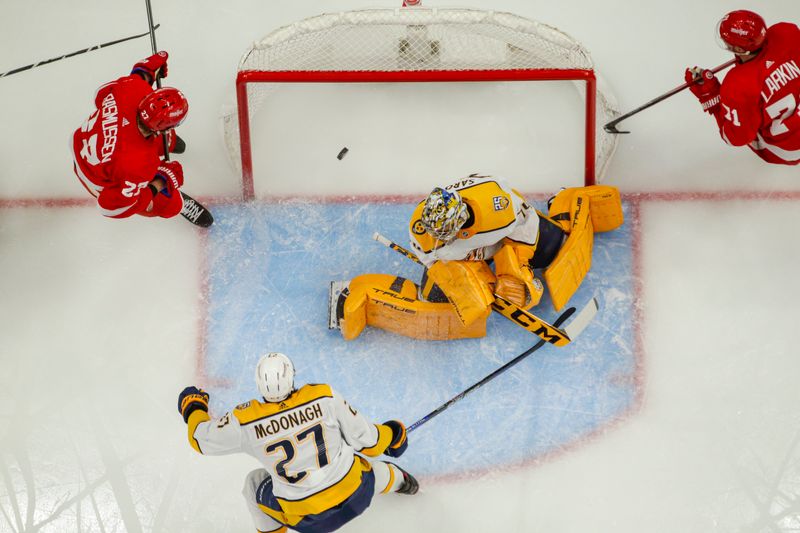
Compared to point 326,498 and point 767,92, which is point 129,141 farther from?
point 767,92

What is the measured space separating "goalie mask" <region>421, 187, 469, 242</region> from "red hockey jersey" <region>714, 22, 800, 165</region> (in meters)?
1.08

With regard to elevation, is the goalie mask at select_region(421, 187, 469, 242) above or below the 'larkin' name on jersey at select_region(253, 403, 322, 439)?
above

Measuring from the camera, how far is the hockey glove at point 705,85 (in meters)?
3.64

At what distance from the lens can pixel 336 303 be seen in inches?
155

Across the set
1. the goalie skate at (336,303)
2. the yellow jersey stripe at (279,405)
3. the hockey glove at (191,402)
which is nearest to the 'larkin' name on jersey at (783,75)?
the goalie skate at (336,303)

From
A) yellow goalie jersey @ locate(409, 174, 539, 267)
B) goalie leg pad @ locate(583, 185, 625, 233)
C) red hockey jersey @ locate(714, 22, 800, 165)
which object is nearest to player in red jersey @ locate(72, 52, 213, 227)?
yellow goalie jersey @ locate(409, 174, 539, 267)

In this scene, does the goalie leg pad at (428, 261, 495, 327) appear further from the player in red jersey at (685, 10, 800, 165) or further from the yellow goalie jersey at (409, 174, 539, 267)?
the player in red jersey at (685, 10, 800, 165)

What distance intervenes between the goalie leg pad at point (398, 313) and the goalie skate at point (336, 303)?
3 cm

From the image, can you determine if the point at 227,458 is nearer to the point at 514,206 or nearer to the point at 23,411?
the point at 23,411

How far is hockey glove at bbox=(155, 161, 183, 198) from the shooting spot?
12.0 feet

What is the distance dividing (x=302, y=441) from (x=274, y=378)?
0.75 ft

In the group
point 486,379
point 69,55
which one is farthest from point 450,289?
point 69,55

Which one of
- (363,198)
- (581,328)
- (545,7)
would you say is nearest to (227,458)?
(363,198)

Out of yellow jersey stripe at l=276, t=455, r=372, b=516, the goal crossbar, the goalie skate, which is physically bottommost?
yellow jersey stripe at l=276, t=455, r=372, b=516
